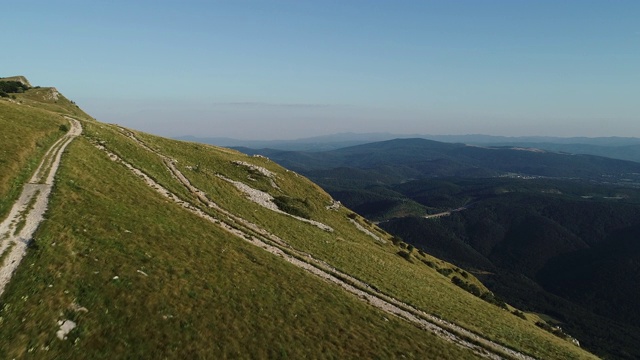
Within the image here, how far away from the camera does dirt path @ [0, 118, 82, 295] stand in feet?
81.4

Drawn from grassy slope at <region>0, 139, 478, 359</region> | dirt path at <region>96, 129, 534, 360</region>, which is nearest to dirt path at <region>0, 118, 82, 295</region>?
grassy slope at <region>0, 139, 478, 359</region>

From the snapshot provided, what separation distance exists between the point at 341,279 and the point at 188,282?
22373 mm

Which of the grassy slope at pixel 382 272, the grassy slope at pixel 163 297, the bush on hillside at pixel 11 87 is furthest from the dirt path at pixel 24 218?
the bush on hillside at pixel 11 87

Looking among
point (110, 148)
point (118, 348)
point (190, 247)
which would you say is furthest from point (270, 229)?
point (118, 348)

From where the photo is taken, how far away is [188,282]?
29750mm

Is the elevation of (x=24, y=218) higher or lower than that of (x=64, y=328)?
higher

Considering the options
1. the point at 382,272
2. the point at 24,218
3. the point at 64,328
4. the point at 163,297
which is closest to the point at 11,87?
the point at 24,218

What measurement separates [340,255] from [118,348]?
131ft

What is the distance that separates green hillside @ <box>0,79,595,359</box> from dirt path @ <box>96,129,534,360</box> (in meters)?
0.26

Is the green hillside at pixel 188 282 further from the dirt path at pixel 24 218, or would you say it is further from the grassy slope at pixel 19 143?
the dirt path at pixel 24 218

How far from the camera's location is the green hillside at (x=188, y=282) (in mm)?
22358

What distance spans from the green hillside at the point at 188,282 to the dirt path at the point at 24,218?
738 mm

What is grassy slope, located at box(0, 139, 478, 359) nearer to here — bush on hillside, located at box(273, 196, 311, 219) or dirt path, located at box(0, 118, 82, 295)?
dirt path, located at box(0, 118, 82, 295)

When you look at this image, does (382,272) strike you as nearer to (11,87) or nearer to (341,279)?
(341,279)
